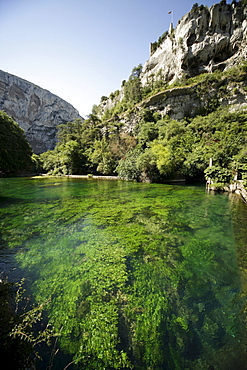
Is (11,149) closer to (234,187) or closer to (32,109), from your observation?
(234,187)

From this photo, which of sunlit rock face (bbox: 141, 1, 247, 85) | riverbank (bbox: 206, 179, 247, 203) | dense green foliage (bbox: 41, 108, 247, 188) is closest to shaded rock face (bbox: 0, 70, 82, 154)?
dense green foliage (bbox: 41, 108, 247, 188)

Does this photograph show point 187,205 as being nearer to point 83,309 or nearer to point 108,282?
point 108,282

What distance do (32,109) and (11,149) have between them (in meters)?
66.1

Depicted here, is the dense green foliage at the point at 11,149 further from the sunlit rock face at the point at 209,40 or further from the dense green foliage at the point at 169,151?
the sunlit rock face at the point at 209,40

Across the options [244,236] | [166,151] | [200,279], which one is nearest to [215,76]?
[166,151]

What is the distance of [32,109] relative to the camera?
80.5 m

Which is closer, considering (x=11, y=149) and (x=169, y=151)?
(x=169, y=151)

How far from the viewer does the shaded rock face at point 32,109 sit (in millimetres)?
73188

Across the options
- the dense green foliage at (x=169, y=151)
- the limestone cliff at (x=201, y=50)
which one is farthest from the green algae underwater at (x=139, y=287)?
the limestone cliff at (x=201, y=50)

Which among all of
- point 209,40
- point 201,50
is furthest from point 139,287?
point 209,40

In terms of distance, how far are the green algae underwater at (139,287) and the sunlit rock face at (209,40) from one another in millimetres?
41256

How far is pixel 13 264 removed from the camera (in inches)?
139

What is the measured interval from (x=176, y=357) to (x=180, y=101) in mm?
36087

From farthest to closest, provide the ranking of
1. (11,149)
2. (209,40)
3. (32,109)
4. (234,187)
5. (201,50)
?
(32,109) → (201,50) → (209,40) → (11,149) → (234,187)
